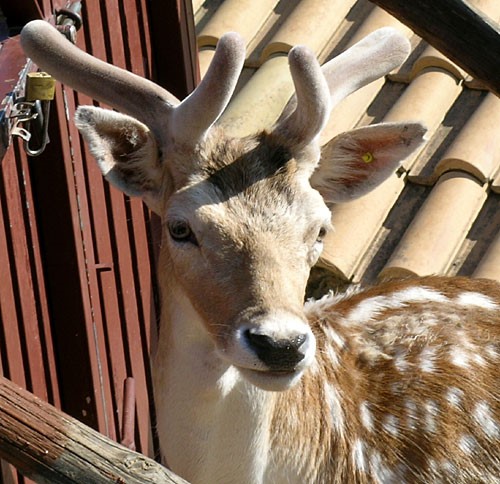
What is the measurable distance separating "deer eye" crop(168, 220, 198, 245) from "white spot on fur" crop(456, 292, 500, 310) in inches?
43.2

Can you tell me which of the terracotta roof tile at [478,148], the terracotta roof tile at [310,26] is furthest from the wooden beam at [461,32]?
the terracotta roof tile at [310,26]

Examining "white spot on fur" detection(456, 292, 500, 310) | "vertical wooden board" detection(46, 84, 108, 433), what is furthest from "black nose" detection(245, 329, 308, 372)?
"vertical wooden board" detection(46, 84, 108, 433)

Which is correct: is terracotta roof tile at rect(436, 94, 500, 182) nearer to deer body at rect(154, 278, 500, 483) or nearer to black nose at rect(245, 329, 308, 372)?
deer body at rect(154, 278, 500, 483)

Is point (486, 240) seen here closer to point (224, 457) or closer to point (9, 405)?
point (224, 457)

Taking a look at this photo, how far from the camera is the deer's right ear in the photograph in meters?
3.41

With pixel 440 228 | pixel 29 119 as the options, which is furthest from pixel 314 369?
pixel 440 228

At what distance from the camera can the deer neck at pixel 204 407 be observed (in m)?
3.47

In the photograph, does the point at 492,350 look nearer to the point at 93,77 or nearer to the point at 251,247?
the point at 251,247

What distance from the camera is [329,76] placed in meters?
3.68

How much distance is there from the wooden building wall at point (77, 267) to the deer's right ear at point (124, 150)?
11.2 inches

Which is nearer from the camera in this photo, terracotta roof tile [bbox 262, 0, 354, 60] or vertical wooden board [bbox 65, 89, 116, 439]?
vertical wooden board [bbox 65, 89, 116, 439]

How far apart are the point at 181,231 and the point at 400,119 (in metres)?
2.64

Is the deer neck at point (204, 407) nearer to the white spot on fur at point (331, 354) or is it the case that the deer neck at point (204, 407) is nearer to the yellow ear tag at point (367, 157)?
the white spot on fur at point (331, 354)

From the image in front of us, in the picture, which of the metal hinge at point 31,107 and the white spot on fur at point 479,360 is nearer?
the metal hinge at point 31,107
